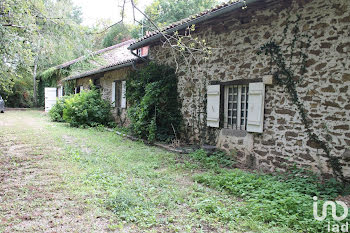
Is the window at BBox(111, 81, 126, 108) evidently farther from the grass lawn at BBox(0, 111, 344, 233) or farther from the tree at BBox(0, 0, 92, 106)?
the grass lawn at BBox(0, 111, 344, 233)

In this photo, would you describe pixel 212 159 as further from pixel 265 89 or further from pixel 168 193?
pixel 168 193

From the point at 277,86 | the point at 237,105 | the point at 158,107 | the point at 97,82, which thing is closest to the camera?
the point at 277,86

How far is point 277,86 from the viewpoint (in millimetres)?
4938

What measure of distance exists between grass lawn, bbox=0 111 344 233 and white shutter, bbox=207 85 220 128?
95 cm

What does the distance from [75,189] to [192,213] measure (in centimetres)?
190

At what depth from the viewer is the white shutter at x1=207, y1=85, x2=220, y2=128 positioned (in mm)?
6149

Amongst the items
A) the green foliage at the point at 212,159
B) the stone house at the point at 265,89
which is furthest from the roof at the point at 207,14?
the green foliage at the point at 212,159

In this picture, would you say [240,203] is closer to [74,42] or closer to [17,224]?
[17,224]

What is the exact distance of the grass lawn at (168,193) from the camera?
110 inches

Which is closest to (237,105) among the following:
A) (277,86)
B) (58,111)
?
(277,86)

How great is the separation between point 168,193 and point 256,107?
2.78 metres

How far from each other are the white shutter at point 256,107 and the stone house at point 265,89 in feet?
0.07

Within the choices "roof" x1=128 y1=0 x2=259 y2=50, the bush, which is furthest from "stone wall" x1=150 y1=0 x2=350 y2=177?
the bush

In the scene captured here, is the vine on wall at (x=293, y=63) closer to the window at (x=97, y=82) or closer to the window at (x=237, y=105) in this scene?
the window at (x=237, y=105)
